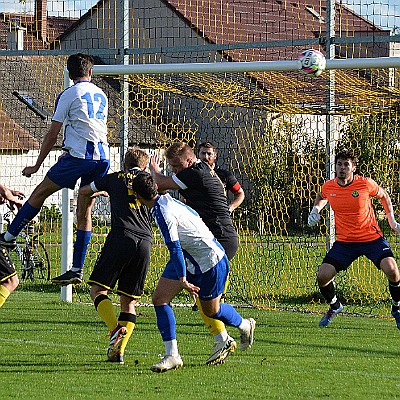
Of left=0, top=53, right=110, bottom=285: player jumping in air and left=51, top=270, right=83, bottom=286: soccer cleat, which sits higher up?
left=0, top=53, right=110, bottom=285: player jumping in air

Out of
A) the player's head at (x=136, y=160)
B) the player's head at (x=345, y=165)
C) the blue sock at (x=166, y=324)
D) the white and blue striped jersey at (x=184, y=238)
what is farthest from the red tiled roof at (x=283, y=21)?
the blue sock at (x=166, y=324)

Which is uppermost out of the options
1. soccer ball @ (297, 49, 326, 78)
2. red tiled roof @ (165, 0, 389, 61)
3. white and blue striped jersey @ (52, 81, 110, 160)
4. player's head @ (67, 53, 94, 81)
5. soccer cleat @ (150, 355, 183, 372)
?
red tiled roof @ (165, 0, 389, 61)

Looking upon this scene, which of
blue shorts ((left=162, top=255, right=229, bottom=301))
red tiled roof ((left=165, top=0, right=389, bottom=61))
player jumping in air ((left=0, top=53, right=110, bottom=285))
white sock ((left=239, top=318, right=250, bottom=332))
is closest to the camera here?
blue shorts ((left=162, top=255, right=229, bottom=301))

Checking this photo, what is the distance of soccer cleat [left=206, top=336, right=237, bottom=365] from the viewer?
8.91 metres

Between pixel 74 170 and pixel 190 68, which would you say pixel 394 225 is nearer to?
pixel 190 68

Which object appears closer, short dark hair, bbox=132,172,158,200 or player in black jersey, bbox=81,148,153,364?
short dark hair, bbox=132,172,158,200

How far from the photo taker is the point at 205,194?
10.3 metres

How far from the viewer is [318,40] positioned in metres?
13.7

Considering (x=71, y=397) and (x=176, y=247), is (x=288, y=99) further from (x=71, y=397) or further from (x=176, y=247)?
(x=71, y=397)

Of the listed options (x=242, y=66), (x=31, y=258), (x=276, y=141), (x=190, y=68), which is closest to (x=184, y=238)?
(x=242, y=66)

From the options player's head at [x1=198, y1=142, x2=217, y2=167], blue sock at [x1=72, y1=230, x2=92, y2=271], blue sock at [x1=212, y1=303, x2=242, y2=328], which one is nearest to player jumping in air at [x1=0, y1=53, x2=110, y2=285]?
blue sock at [x1=72, y1=230, x2=92, y2=271]

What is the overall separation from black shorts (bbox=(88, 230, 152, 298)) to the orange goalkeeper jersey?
343 centimetres

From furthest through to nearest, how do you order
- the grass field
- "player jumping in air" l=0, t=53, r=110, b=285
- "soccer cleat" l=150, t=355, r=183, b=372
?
1. "player jumping in air" l=0, t=53, r=110, b=285
2. "soccer cleat" l=150, t=355, r=183, b=372
3. the grass field

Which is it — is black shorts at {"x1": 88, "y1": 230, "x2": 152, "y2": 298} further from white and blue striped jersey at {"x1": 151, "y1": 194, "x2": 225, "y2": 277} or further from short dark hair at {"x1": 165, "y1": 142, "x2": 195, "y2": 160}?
short dark hair at {"x1": 165, "y1": 142, "x2": 195, "y2": 160}
